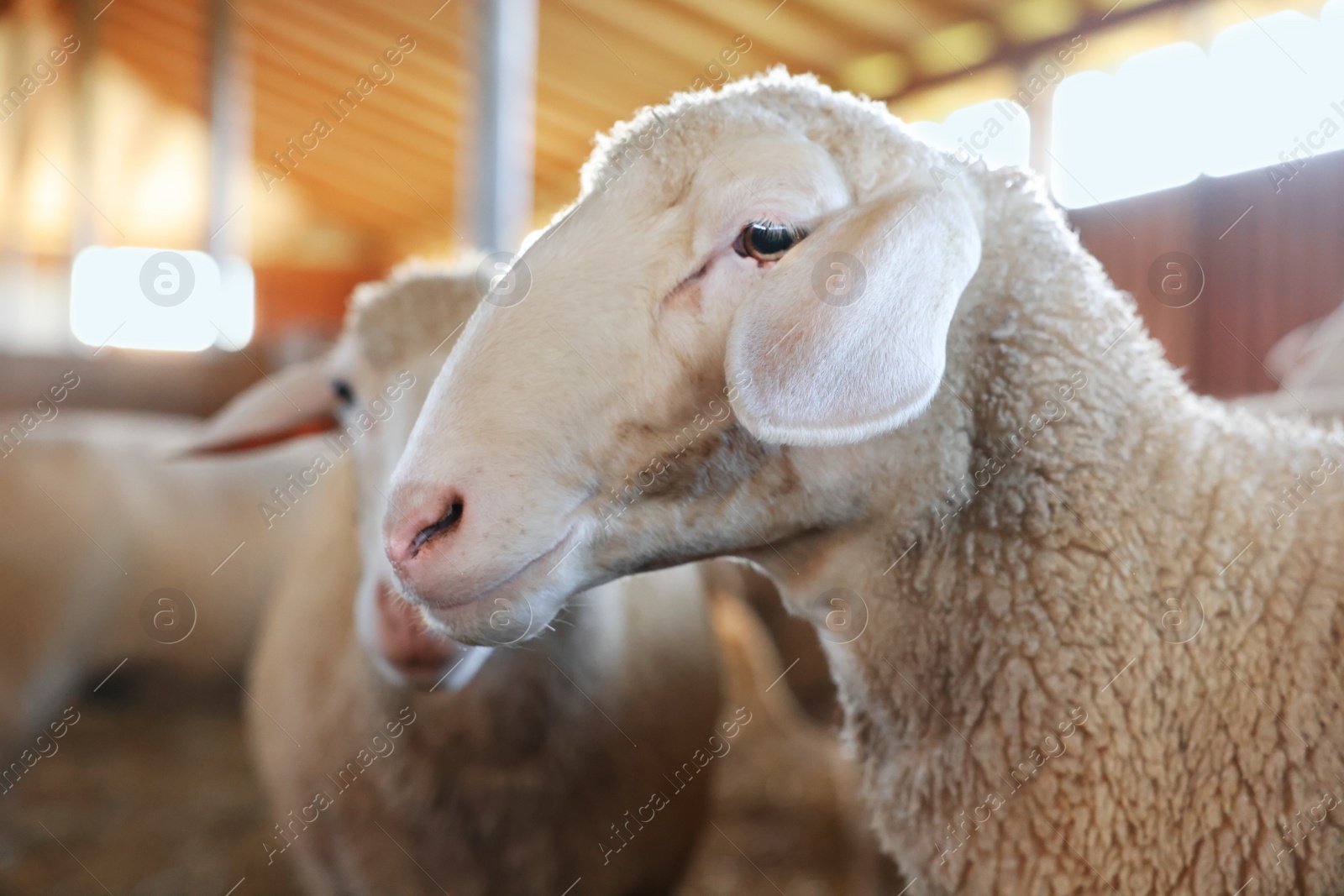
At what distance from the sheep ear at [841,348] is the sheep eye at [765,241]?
3.1 inches

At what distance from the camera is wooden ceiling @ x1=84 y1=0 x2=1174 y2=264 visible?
6660 millimetres

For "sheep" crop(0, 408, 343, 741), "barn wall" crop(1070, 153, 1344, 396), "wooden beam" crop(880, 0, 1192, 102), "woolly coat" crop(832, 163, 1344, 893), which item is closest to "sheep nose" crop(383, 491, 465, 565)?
"woolly coat" crop(832, 163, 1344, 893)

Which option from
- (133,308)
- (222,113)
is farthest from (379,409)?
(133,308)

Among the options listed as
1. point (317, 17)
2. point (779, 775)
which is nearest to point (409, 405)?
point (779, 775)

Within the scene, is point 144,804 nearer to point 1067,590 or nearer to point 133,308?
point 1067,590

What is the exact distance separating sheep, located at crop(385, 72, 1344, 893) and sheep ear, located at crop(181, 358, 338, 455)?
1212 mm

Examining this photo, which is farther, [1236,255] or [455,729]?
[1236,255]

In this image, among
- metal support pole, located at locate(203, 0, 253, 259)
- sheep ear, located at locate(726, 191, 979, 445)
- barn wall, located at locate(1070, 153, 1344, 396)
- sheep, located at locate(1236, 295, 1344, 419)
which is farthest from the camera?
metal support pole, located at locate(203, 0, 253, 259)

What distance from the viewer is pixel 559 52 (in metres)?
8.41

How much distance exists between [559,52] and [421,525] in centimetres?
821

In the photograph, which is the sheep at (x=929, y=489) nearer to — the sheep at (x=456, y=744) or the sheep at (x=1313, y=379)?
the sheep at (x=456, y=744)

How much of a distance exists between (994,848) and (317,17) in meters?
10.5

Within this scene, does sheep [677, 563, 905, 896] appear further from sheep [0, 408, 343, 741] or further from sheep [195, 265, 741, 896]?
sheep [0, 408, 343, 741]

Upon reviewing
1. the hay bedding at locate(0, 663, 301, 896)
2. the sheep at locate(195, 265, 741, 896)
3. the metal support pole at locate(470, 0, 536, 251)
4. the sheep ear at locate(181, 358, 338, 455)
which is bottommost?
the hay bedding at locate(0, 663, 301, 896)
